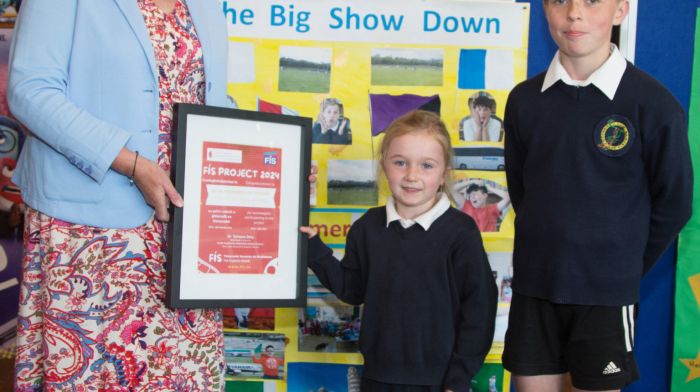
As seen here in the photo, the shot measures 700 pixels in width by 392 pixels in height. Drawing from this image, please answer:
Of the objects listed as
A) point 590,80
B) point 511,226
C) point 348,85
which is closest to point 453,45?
point 348,85

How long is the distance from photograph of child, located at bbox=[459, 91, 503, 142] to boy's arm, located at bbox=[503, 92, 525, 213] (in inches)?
22.8

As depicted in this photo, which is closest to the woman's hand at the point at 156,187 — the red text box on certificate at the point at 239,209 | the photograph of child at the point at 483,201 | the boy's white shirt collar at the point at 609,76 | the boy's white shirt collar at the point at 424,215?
the red text box on certificate at the point at 239,209

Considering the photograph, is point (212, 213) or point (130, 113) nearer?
point (130, 113)

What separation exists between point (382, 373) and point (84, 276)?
0.85 metres

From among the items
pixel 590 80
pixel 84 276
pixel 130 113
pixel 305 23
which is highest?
pixel 305 23

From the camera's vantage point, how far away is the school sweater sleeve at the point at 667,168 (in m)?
1.65

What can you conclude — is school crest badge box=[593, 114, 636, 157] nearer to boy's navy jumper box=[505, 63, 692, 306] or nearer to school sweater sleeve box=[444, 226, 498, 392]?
boy's navy jumper box=[505, 63, 692, 306]

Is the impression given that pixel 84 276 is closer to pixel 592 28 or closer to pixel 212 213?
pixel 212 213

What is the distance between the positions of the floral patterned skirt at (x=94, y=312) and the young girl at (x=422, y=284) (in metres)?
0.47

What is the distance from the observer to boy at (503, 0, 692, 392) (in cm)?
168

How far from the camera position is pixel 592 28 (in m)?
1.68

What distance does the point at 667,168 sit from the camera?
1656 millimetres

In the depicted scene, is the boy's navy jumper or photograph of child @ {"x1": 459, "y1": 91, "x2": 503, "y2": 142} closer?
the boy's navy jumper

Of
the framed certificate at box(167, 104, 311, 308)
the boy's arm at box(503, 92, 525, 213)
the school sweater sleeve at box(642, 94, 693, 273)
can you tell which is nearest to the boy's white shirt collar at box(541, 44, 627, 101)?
the school sweater sleeve at box(642, 94, 693, 273)
